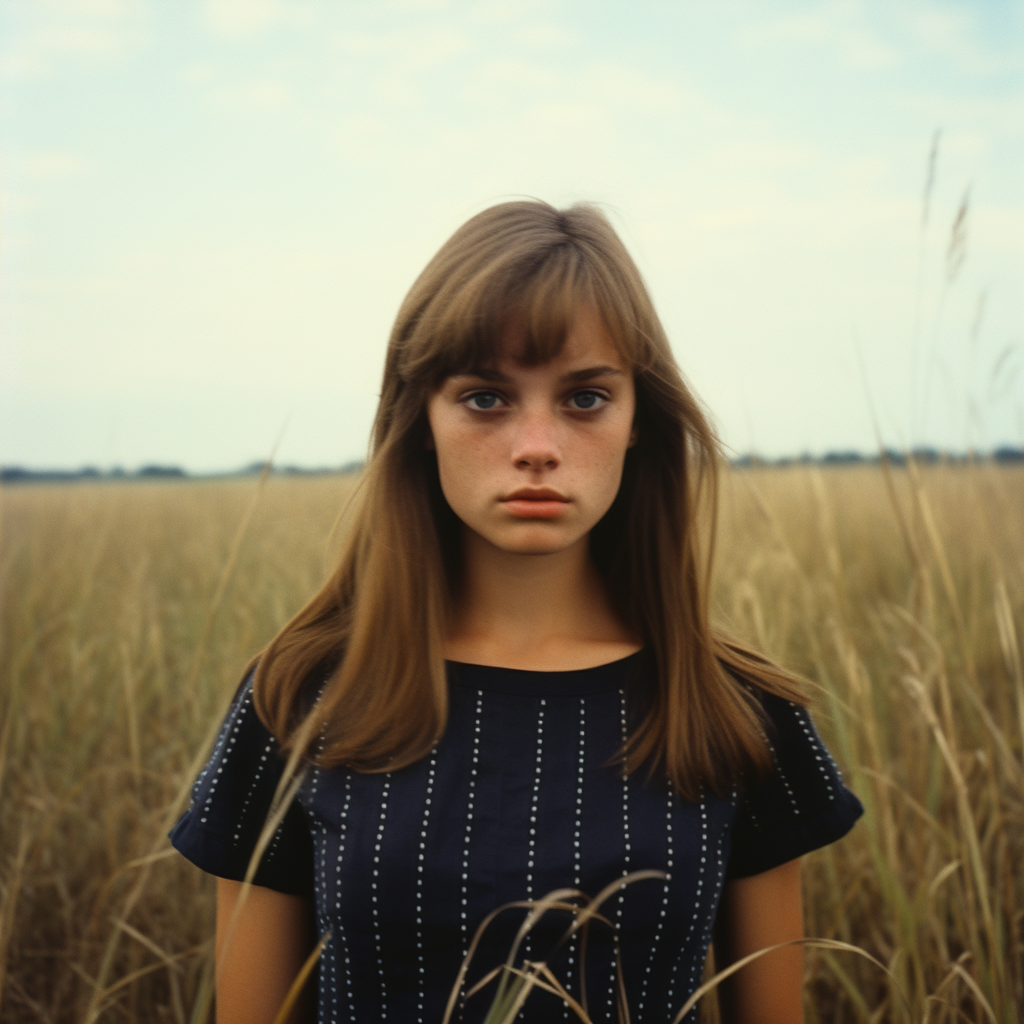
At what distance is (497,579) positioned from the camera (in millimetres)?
1073

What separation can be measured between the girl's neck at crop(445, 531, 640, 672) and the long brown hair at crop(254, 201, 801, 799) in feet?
0.13

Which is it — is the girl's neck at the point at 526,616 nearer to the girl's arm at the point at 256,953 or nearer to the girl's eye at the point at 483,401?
the girl's eye at the point at 483,401

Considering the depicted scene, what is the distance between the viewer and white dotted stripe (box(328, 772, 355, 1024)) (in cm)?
95

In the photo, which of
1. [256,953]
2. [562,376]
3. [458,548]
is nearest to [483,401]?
[562,376]

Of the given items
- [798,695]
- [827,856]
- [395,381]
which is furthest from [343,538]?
[827,856]

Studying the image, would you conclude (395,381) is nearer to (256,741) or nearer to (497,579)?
(497,579)

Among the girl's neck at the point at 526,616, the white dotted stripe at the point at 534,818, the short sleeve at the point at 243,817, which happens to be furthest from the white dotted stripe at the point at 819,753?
the short sleeve at the point at 243,817

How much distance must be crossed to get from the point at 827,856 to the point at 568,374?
1011 millimetres

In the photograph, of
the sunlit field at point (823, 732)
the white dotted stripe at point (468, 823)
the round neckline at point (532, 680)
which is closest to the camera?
the white dotted stripe at point (468, 823)

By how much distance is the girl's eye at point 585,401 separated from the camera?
0.98 meters

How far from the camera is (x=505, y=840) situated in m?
0.94

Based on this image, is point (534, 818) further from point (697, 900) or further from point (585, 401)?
point (585, 401)

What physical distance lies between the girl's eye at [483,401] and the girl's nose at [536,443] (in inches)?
1.7

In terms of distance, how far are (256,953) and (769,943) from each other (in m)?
0.61
